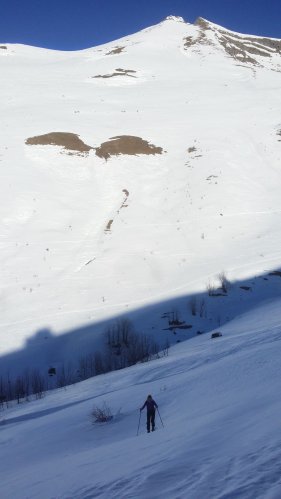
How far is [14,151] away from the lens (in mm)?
38469

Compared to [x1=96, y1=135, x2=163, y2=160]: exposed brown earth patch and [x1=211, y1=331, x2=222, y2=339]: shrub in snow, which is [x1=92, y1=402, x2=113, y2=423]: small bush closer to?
[x1=211, y1=331, x2=222, y2=339]: shrub in snow

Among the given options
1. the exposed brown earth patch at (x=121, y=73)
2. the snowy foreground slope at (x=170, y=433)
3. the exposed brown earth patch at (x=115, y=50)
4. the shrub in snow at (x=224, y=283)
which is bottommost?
the snowy foreground slope at (x=170, y=433)

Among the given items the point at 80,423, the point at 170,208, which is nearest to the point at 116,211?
the point at 170,208

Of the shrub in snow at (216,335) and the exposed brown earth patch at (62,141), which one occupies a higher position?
the exposed brown earth patch at (62,141)

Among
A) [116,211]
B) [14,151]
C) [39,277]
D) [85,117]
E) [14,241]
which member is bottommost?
[39,277]

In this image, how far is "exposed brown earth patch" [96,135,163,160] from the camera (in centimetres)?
4044

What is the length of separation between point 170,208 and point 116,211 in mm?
3585

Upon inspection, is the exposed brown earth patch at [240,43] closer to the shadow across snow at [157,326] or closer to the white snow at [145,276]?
the white snow at [145,276]

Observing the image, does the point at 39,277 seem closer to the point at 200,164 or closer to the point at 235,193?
the point at 235,193

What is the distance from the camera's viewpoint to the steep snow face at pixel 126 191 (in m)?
23.3

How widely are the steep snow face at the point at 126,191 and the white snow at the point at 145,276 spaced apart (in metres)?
0.13

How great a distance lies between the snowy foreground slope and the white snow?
0.14 ft

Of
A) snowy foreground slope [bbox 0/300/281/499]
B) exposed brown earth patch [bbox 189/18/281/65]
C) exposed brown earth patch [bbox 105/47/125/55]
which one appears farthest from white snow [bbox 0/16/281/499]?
exposed brown earth patch [bbox 189/18/281/65]

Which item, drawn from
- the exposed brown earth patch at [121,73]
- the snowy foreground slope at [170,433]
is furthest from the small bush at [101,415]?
the exposed brown earth patch at [121,73]
